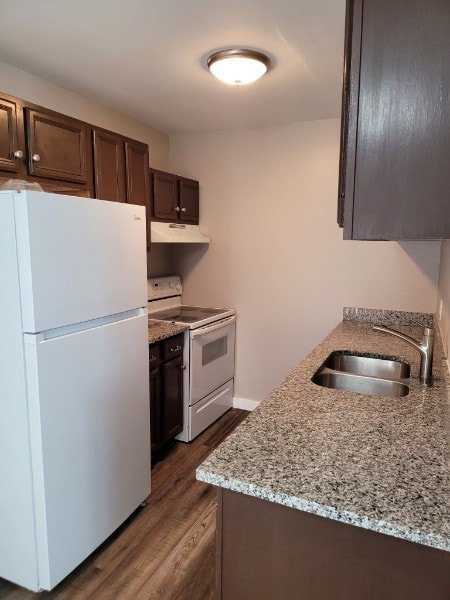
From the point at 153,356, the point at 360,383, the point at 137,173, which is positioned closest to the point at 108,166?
the point at 137,173

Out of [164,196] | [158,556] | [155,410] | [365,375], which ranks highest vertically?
[164,196]

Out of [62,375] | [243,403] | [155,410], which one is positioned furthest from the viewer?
[243,403]

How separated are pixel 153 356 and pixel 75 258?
3.61 feet

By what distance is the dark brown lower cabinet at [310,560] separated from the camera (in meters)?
0.84

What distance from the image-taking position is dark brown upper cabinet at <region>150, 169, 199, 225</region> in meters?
2.95

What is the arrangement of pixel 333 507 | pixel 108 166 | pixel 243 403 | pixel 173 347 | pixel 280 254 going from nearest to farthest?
pixel 333 507 < pixel 108 166 < pixel 173 347 < pixel 280 254 < pixel 243 403

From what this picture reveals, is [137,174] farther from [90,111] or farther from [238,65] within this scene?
[238,65]

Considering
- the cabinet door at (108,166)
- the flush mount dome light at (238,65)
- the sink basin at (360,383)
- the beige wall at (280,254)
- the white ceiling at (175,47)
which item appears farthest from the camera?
the beige wall at (280,254)

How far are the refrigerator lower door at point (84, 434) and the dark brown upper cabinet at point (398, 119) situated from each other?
129 cm

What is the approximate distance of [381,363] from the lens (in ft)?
6.86

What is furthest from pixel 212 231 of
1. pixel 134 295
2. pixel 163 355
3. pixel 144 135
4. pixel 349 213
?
pixel 349 213

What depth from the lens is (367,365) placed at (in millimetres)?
2135

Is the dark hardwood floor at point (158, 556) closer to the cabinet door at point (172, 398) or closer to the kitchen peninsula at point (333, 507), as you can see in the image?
the cabinet door at point (172, 398)

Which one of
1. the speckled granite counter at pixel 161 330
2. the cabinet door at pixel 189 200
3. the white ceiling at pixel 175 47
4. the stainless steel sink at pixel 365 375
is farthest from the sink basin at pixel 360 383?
the cabinet door at pixel 189 200
